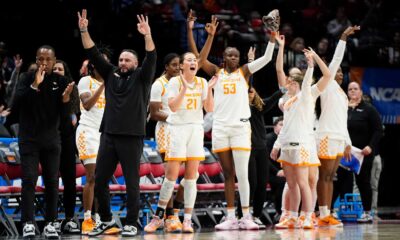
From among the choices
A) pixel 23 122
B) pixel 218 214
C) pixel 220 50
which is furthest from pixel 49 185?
pixel 220 50

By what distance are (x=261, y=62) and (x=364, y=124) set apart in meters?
3.11

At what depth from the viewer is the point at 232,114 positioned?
10.8 metres

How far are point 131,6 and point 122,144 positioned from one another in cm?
776

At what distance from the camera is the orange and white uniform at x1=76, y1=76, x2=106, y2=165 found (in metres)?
10.5

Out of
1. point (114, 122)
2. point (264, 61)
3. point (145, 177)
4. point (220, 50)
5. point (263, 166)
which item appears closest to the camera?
point (114, 122)

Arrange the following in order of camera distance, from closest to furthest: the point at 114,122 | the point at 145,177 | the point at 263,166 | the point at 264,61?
the point at 114,122, the point at 264,61, the point at 263,166, the point at 145,177

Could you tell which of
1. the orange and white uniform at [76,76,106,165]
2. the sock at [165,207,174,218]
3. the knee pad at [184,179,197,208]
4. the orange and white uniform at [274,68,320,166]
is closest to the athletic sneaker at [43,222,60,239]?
the orange and white uniform at [76,76,106,165]

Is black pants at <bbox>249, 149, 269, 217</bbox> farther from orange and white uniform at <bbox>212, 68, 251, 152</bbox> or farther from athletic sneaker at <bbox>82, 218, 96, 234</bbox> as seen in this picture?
athletic sneaker at <bbox>82, 218, 96, 234</bbox>

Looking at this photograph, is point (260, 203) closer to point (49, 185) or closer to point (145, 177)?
point (145, 177)

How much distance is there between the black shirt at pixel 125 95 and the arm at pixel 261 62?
1.63 meters

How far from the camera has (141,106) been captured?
9.67 metres

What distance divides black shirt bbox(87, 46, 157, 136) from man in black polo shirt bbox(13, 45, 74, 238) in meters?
0.42

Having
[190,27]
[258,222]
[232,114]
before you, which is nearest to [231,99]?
[232,114]

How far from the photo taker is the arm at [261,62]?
10766 millimetres
